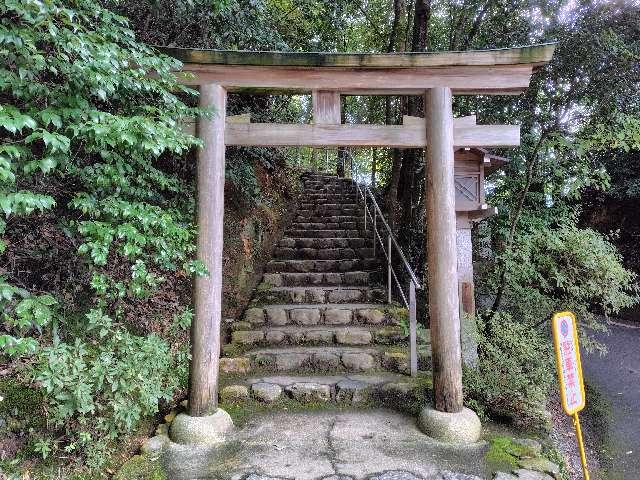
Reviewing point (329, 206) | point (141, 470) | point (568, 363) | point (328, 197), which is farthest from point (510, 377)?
point (328, 197)

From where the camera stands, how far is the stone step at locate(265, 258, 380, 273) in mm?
6703

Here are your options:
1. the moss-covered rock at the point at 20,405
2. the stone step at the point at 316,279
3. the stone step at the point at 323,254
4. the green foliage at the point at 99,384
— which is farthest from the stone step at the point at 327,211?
the moss-covered rock at the point at 20,405

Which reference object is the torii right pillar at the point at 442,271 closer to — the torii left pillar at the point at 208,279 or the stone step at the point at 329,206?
the torii left pillar at the point at 208,279

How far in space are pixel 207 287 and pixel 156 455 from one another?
1.37 m

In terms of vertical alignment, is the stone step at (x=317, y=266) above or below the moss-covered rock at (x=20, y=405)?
above

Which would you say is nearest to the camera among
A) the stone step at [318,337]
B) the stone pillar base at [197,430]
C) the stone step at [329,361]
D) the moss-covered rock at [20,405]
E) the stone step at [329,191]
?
the moss-covered rock at [20,405]

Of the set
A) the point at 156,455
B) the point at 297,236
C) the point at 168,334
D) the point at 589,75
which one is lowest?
the point at 156,455

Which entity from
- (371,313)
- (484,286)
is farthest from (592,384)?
(371,313)

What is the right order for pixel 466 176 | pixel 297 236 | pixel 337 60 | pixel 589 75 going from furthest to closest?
pixel 297 236
pixel 589 75
pixel 466 176
pixel 337 60

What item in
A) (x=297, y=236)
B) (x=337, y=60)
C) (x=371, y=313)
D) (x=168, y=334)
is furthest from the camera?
(x=297, y=236)

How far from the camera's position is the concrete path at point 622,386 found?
4836 mm

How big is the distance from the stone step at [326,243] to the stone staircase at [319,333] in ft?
0.06

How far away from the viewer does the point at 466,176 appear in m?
4.95

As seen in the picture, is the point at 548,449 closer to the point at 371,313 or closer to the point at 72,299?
the point at 371,313
